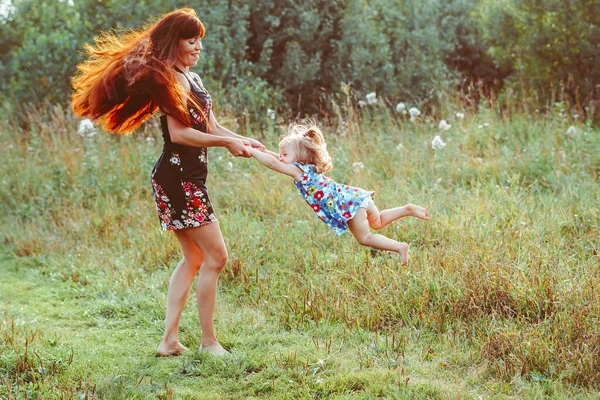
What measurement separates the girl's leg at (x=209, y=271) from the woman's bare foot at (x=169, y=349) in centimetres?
20

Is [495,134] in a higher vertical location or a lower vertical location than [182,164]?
lower

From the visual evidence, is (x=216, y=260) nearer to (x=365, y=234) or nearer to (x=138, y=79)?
(x=365, y=234)

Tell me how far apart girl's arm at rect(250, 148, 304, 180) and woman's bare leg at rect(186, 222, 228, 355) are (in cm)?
50

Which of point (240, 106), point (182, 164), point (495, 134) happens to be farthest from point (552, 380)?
point (240, 106)

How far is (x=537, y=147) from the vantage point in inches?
317

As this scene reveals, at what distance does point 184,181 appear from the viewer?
4.53m

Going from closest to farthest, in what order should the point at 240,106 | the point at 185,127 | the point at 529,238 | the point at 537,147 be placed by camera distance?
the point at 185,127
the point at 529,238
the point at 537,147
the point at 240,106

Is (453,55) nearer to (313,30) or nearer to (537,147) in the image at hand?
(313,30)

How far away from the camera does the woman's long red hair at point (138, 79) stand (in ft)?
14.1

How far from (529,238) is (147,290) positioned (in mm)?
3158

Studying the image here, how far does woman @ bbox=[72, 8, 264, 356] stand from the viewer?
4.36 meters

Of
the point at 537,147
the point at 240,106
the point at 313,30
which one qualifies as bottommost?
the point at 537,147

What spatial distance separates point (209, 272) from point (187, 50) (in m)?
1.39

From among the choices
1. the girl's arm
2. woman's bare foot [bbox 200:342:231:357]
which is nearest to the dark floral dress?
the girl's arm
